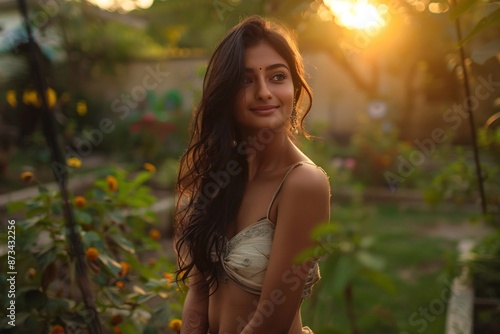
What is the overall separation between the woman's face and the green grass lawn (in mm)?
409

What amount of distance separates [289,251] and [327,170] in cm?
603

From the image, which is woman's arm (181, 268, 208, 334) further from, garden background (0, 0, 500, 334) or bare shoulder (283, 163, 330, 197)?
bare shoulder (283, 163, 330, 197)

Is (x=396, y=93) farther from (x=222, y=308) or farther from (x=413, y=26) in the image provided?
(x=222, y=308)

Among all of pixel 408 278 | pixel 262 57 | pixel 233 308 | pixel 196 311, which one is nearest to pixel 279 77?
pixel 262 57

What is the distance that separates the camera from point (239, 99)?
1729mm

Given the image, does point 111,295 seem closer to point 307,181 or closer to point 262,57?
point 307,181

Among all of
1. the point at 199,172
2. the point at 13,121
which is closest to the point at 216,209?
the point at 199,172

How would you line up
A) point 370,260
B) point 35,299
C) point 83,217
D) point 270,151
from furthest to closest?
point 83,217
point 35,299
point 270,151
point 370,260

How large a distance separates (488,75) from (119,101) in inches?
522

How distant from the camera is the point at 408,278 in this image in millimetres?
4922

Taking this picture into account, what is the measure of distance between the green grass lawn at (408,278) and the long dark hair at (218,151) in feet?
1.27

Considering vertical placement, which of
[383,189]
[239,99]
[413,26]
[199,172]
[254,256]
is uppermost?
[413,26]

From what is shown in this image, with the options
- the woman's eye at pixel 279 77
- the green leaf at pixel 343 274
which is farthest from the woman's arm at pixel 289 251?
the green leaf at pixel 343 274

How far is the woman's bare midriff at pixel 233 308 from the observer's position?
5.49 feet
